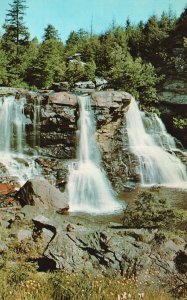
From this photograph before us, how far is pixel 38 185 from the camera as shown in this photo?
1616 centimetres

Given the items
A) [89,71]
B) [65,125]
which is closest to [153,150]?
[65,125]

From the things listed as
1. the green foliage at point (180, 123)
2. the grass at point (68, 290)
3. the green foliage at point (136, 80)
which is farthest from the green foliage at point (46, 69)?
the grass at point (68, 290)

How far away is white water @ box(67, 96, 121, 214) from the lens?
19.0m

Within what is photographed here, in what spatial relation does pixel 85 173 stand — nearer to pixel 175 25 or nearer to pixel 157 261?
pixel 157 261

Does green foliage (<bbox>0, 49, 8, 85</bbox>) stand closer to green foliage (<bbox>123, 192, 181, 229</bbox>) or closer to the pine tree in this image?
the pine tree

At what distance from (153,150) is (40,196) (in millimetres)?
11293

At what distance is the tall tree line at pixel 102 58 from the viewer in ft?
103

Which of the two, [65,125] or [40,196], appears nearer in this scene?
[40,196]

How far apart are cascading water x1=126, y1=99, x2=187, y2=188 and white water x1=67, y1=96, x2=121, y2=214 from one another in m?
2.72

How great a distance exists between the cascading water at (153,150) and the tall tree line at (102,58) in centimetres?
344

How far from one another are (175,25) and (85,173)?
2375 cm

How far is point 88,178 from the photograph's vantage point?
2100cm

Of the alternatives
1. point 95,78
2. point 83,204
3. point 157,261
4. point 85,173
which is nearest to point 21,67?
point 95,78

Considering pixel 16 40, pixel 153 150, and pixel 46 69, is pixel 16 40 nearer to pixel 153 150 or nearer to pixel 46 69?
pixel 46 69
